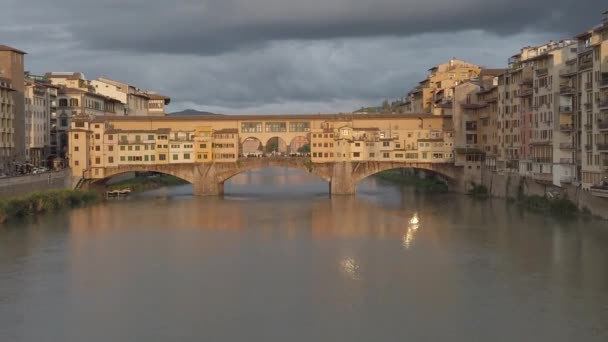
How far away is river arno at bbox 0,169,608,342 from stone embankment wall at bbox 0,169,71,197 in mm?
1758

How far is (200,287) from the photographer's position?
16734 millimetres

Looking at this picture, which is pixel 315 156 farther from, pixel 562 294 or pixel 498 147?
pixel 562 294

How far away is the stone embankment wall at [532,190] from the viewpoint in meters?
24.3

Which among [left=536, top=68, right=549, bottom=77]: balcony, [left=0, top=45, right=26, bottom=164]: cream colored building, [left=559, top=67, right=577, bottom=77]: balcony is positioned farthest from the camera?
[left=0, top=45, right=26, bottom=164]: cream colored building

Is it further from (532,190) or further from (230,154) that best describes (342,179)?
(532,190)

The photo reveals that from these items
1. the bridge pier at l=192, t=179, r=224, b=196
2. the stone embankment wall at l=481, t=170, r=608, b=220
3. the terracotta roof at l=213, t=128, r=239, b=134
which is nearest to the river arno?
the stone embankment wall at l=481, t=170, r=608, b=220

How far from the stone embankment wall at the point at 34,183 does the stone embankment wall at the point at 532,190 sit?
18771 mm

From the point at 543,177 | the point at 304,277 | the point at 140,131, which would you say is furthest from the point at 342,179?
the point at 304,277

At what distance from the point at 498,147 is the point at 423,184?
8.72 metres

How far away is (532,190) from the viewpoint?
Result: 30406 mm

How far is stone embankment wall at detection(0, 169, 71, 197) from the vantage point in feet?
92.0

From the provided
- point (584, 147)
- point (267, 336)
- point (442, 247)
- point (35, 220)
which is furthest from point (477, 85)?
point (267, 336)

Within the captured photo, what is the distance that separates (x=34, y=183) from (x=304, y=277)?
16.8 m

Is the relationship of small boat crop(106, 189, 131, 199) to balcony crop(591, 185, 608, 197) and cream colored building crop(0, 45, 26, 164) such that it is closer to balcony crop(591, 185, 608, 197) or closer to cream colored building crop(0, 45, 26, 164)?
cream colored building crop(0, 45, 26, 164)
